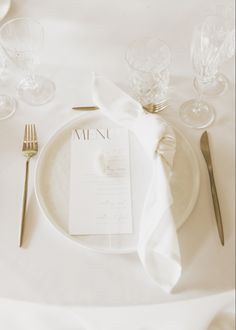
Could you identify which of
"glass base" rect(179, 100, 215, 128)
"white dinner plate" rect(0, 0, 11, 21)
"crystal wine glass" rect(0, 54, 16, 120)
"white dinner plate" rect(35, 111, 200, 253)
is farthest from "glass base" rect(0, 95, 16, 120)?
"glass base" rect(179, 100, 215, 128)

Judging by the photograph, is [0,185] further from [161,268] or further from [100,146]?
[161,268]

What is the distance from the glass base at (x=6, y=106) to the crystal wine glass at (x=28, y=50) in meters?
0.02

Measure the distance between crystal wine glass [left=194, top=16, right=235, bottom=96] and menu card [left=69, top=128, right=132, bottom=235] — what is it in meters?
0.19

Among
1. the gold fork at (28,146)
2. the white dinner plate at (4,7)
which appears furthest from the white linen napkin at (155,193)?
the white dinner plate at (4,7)

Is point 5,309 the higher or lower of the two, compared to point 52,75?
lower

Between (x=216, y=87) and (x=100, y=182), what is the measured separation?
304mm

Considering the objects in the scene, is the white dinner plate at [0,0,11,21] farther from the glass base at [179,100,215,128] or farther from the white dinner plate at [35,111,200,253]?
the glass base at [179,100,215,128]

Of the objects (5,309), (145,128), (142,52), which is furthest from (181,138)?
(5,309)

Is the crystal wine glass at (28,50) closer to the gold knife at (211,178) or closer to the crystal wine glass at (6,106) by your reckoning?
the crystal wine glass at (6,106)

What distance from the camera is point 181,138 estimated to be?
1.97 ft

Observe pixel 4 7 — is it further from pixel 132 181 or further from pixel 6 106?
pixel 132 181

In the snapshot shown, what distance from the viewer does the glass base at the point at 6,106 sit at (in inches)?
26.0

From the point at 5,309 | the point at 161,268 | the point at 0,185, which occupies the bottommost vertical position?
the point at 5,309

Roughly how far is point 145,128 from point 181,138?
3.1 inches
